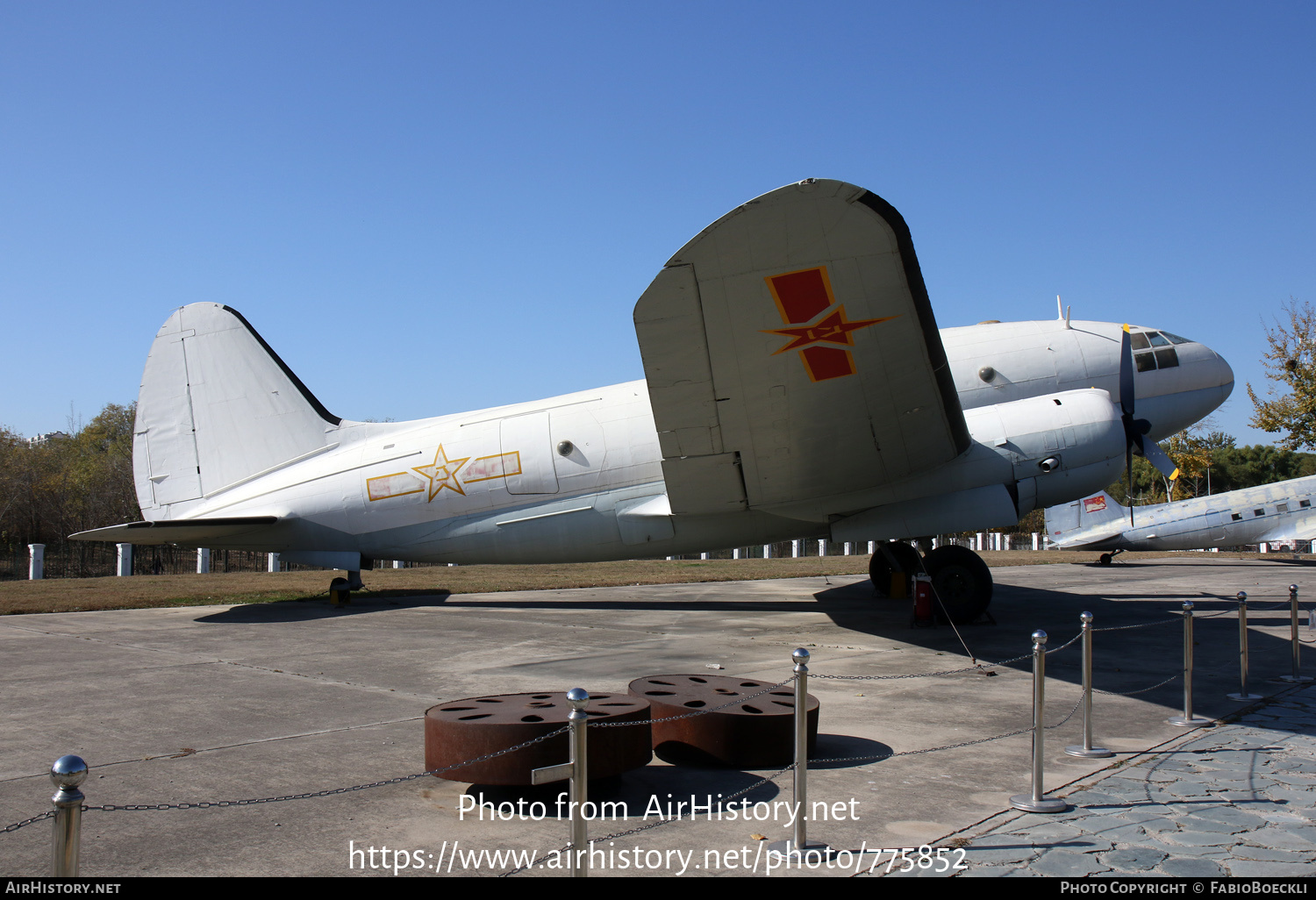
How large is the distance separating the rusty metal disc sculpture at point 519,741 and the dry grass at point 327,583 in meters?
14.2

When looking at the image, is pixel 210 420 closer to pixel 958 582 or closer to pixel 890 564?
pixel 890 564

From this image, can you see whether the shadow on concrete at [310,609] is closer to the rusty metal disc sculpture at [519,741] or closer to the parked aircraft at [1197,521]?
the rusty metal disc sculpture at [519,741]

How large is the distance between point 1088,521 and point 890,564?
18.7m

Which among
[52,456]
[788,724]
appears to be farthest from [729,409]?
[52,456]

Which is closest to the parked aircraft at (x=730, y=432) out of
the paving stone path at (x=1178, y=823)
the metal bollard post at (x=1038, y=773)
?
the metal bollard post at (x=1038, y=773)

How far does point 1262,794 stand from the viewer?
4.86 m

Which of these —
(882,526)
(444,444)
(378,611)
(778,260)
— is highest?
(778,260)

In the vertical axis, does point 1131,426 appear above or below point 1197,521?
above

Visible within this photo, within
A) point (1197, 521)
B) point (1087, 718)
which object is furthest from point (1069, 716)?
point (1197, 521)

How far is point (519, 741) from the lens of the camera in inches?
180

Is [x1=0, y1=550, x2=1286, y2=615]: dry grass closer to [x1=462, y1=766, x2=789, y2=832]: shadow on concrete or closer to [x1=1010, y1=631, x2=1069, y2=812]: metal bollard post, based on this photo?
[x1=462, y1=766, x2=789, y2=832]: shadow on concrete

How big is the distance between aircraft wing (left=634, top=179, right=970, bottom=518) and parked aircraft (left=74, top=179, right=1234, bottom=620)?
0.10 ft
